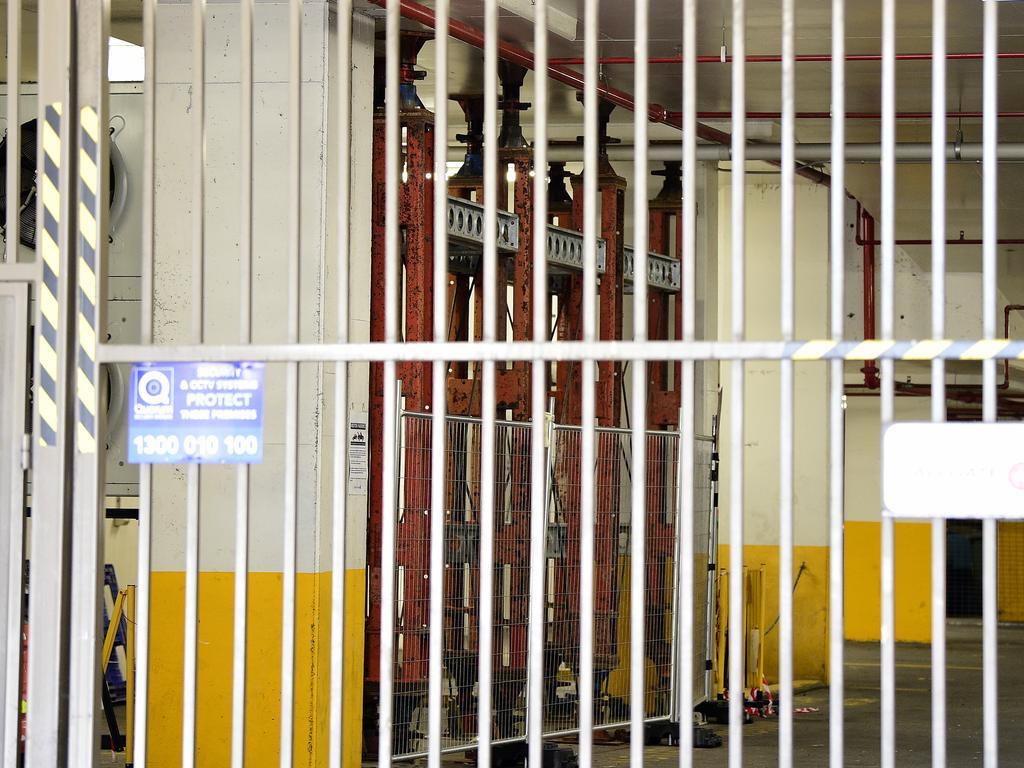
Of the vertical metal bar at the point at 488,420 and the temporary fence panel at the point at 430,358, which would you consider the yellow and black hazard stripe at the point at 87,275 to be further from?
the vertical metal bar at the point at 488,420

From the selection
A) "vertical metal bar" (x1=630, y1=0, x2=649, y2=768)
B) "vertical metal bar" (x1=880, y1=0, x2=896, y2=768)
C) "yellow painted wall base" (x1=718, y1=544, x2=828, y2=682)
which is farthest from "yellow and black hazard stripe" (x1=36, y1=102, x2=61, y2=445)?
"yellow painted wall base" (x1=718, y1=544, x2=828, y2=682)

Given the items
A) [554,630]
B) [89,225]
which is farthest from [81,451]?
[554,630]

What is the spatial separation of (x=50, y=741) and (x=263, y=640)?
10.2 feet

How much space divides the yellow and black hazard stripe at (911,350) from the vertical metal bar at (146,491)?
2.16 meters

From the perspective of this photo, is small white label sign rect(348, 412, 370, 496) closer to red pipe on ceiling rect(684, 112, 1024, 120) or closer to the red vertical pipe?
red pipe on ceiling rect(684, 112, 1024, 120)

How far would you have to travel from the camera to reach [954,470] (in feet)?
14.0

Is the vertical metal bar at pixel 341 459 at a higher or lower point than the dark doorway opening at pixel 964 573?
higher

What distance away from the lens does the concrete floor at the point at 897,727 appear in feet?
33.9

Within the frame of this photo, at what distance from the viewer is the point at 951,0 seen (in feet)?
31.1

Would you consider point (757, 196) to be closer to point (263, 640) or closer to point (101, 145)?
point (263, 640)

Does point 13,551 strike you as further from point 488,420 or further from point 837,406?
point 837,406

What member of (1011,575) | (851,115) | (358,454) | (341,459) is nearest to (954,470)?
(341,459)

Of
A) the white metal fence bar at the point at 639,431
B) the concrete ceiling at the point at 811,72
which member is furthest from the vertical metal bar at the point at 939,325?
the concrete ceiling at the point at 811,72

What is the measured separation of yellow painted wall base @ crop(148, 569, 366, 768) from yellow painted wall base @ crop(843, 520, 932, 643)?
575 inches
